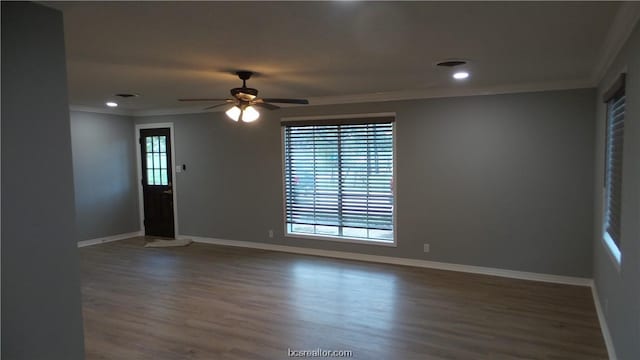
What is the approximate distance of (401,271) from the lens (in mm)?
5637

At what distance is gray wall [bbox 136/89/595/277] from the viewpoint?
4.98 metres

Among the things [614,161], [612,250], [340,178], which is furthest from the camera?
[340,178]

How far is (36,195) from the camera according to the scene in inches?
84.3

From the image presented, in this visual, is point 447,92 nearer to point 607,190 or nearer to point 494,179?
point 494,179

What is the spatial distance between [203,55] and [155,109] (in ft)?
15.8

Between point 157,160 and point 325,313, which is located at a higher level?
point 157,160

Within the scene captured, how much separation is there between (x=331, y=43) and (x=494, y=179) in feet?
10.8

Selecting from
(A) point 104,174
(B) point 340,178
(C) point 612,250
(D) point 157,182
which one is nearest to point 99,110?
(A) point 104,174

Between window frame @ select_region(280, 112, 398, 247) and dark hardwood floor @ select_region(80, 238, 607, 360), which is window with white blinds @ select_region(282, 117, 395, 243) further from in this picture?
dark hardwood floor @ select_region(80, 238, 607, 360)

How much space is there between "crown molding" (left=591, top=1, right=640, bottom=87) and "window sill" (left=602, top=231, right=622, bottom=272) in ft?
4.79

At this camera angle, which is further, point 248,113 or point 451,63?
point 248,113

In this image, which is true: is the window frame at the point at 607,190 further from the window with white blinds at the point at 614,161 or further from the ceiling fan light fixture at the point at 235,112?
the ceiling fan light fixture at the point at 235,112

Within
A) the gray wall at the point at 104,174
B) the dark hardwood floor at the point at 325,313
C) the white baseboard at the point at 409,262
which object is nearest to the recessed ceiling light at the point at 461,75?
the dark hardwood floor at the point at 325,313

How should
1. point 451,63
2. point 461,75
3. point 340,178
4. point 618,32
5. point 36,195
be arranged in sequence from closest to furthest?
1. point 36,195
2. point 618,32
3. point 451,63
4. point 461,75
5. point 340,178
